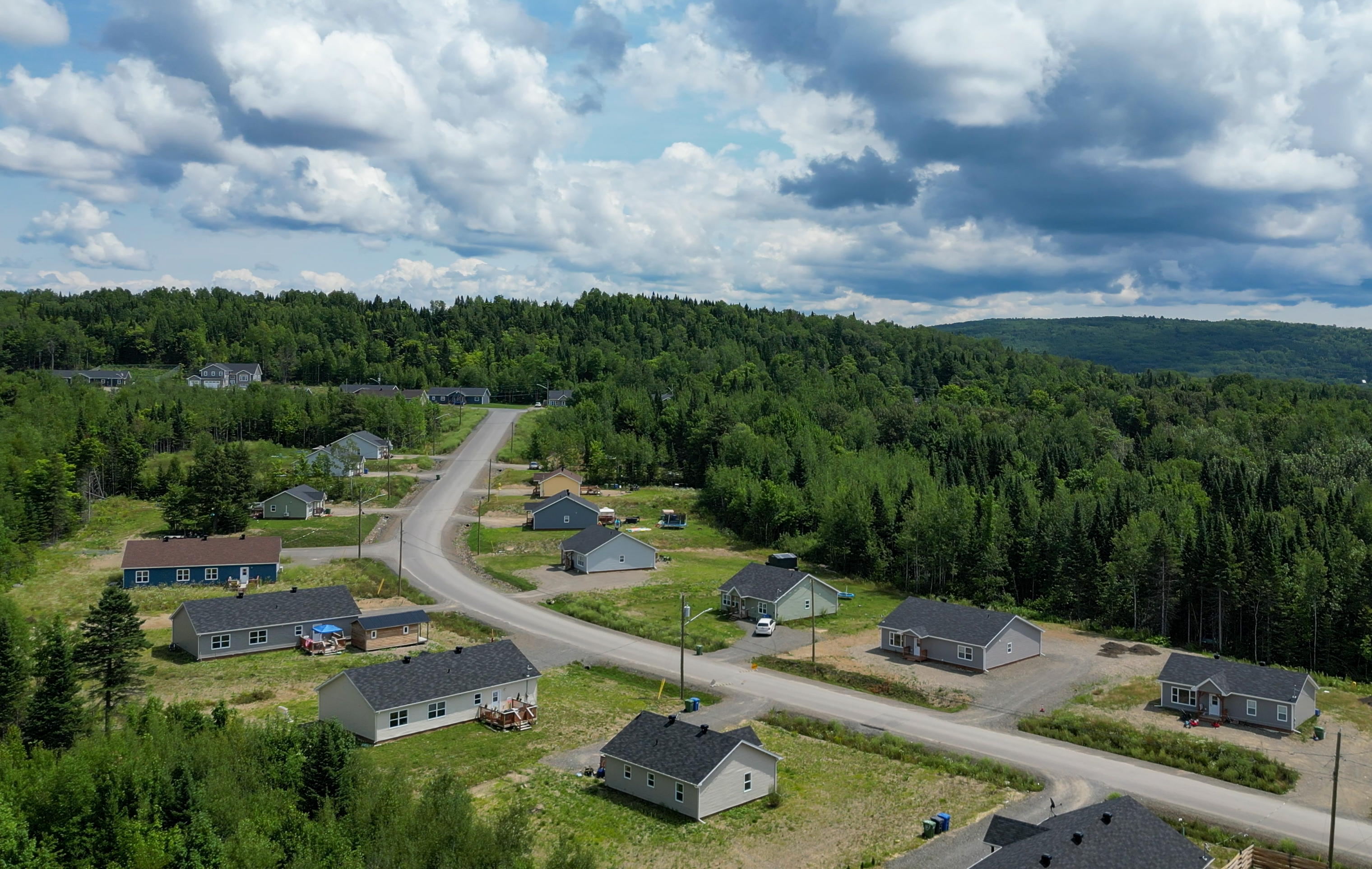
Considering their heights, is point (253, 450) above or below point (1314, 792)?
above

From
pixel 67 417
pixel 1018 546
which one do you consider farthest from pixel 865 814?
pixel 67 417

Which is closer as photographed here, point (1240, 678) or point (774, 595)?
point (1240, 678)

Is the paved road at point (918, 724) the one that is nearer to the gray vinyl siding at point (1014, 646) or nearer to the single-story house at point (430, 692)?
the single-story house at point (430, 692)

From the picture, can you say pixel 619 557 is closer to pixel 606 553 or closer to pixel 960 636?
pixel 606 553

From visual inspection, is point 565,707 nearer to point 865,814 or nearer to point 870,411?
point 865,814

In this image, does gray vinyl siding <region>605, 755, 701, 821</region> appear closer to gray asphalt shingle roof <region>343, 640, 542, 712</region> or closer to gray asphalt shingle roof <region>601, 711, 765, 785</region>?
gray asphalt shingle roof <region>601, 711, 765, 785</region>

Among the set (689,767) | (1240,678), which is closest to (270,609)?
(689,767)
